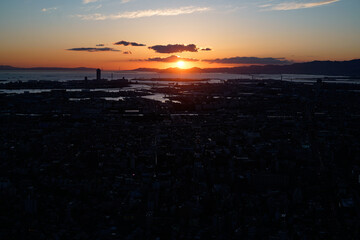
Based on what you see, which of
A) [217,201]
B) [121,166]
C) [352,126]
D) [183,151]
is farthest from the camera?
[352,126]

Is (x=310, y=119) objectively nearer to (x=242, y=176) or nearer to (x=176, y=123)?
(x=176, y=123)

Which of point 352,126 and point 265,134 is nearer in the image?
point 265,134

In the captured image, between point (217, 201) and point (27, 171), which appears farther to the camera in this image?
point (27, 171)

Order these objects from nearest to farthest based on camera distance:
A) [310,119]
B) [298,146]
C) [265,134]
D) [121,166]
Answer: [121,166] < [298,146] < [265,134] < [310,119]

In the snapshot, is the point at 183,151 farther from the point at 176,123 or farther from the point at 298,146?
the point at 176,123

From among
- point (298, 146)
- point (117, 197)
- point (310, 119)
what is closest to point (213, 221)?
point (117, 197)

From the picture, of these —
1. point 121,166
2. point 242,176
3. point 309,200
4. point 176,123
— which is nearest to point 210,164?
point 242,176
